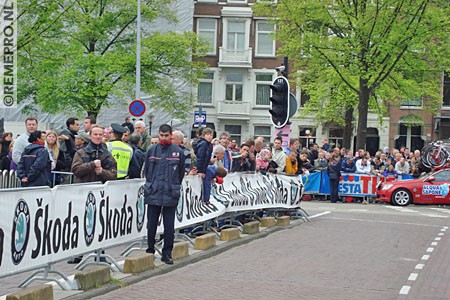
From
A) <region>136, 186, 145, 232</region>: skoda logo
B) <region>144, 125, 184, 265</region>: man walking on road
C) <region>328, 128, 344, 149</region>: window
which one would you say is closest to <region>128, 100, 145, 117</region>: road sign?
<region>136, 186, 145, 232</region>: skoda logo

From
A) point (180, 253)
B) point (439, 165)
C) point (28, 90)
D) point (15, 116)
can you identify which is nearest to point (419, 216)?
point (439, 165)

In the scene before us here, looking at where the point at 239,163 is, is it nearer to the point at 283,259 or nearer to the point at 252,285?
the point at 283,259

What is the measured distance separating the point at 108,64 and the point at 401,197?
59.1 ft

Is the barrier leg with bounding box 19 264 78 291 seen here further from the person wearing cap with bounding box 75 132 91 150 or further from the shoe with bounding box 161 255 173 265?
the person wearing cap with bounding box 75 132 91 150

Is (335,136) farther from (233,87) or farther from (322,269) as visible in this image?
(322,269)

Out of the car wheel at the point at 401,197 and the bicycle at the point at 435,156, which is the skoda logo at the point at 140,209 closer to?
the car wheel at the point at 401,197

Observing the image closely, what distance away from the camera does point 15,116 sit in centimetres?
5384

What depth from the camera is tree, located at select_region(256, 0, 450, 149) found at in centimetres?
3522

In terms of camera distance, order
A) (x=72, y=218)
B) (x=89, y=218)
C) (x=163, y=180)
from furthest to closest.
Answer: (x=163, y=180) < (x=89, y=218) < (x=72, y=218)

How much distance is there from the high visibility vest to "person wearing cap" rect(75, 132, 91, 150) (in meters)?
0.66

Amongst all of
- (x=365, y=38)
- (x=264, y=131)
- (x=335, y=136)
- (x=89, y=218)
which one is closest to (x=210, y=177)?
(x=89, y=218)

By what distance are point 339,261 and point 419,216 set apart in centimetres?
1228

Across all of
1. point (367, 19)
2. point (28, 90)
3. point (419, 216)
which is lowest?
point (419, 216)

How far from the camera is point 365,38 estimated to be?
35.4 metres
